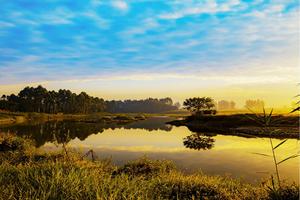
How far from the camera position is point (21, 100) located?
147500 mm

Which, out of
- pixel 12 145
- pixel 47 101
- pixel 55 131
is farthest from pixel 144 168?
pixel 47 101

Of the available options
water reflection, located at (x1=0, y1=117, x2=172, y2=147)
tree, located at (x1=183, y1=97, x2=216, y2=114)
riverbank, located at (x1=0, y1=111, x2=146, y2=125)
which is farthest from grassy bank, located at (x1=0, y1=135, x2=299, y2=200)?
tree, located at (x1=183, y1=97, x2=216, y2=114)

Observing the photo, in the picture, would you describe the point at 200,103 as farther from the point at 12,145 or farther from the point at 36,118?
the point at 12,145

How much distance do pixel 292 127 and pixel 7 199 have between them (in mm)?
51445

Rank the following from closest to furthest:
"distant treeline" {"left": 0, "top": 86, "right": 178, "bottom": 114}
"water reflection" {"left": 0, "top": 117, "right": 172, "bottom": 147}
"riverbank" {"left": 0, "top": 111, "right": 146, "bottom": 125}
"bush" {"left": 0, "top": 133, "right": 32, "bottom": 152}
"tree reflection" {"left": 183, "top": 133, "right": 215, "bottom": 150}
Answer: "bush" {"left": 0, "top": 133, "right": 32, "bottom": 152} → "tree reflection" {"left": 183, "top": 133, "right": 215, "bottom": 150} → "water reflection" {"left": 0, "top": 117, "right": 172, "bottom": 147} → "riverbank" {"left": 0, "top": 111, "right": 146, "bottom": 125} → "distant treeline" {"left": 0, "top": 86, "right": 178, "bottom": 114}

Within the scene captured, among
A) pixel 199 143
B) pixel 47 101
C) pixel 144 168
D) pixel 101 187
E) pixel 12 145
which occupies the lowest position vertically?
pixel 199 143

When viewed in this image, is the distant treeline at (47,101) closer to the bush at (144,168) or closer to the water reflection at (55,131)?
the water reflection at (55,131)

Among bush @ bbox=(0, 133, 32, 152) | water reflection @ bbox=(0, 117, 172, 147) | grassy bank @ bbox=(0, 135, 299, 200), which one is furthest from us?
water reflection @ bbox=(0, 117, 172, 147)

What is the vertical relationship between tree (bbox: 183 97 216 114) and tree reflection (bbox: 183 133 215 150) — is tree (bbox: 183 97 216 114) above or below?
above

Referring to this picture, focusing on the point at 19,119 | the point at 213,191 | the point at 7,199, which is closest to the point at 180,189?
the point at 213,191

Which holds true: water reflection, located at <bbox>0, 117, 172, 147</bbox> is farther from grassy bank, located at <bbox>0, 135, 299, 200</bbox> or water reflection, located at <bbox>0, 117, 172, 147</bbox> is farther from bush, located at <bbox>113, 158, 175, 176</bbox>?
grassy bank, located at <bbox>0, 135, 299, 200</bbox>

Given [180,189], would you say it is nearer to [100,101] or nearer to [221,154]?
[221,154]

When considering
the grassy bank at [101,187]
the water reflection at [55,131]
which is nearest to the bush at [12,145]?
the water reflection at [55,131]

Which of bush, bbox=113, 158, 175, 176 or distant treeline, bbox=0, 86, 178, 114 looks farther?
distant treeline, bbox=0, 86, 178, 114
